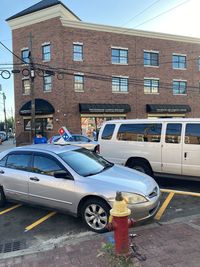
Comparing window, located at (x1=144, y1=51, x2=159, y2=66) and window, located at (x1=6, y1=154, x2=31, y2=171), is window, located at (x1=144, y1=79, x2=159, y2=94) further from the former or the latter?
window, located at (x1=6, y1=154, x2=31, y2=171)

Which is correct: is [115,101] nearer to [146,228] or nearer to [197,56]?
[197,56]

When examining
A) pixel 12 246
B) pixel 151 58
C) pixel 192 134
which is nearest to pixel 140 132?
pixel 192 134

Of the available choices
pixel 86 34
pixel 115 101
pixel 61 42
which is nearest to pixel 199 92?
pixel 115 101

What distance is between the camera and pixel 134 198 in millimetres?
4668

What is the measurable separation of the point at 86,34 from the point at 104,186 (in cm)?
2335

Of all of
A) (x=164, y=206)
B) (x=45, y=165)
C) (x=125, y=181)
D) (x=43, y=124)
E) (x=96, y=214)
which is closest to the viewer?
(x=96, y=214)

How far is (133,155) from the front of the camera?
26.7 feet

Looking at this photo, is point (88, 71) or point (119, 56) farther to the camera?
point (119, 56)

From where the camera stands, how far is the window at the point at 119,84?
1064 inches

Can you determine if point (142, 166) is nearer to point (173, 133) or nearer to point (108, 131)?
point (173, 133)

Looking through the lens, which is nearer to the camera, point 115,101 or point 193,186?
point 193,186

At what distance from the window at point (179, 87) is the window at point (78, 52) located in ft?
37.1

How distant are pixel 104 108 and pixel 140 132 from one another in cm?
1796

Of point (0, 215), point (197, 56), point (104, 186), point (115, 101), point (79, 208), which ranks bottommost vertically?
point (0, 215)
